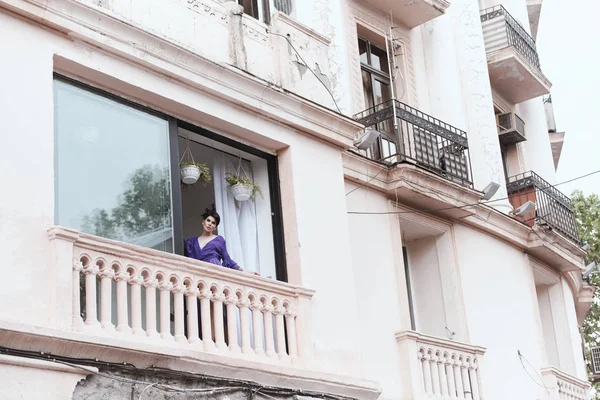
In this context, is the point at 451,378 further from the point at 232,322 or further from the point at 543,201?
the point at 543,201

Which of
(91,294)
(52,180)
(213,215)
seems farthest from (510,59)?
(91,294)

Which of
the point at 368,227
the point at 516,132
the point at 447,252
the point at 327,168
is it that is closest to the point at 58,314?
the point at 327,168

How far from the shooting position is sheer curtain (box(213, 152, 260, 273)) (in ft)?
39.8

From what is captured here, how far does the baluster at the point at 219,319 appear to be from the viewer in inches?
412

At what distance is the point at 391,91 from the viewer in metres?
17.0

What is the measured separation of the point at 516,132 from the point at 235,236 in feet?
31.3

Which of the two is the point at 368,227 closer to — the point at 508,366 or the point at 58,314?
the point at 508,366

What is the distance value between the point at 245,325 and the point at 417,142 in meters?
5.94

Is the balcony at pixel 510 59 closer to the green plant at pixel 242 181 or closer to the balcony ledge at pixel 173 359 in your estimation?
the green plant at pixel 242 181

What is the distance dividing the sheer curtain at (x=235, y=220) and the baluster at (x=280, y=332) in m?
0.90

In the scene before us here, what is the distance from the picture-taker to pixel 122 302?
9.64m

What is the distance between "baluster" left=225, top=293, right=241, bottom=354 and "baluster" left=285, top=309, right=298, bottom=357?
0.71m

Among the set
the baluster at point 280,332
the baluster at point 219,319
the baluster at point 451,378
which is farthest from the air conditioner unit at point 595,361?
the baluster at point 219,319

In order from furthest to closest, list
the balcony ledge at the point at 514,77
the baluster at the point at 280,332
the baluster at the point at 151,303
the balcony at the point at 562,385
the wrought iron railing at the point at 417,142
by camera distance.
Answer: the balcony ledge at the point at 514,77 < the balcony at the point at 562,385 < the wrought iron railing at the point at 417,142 < the baluster at the point at 280,332 < the baluster at the point at 151,303
